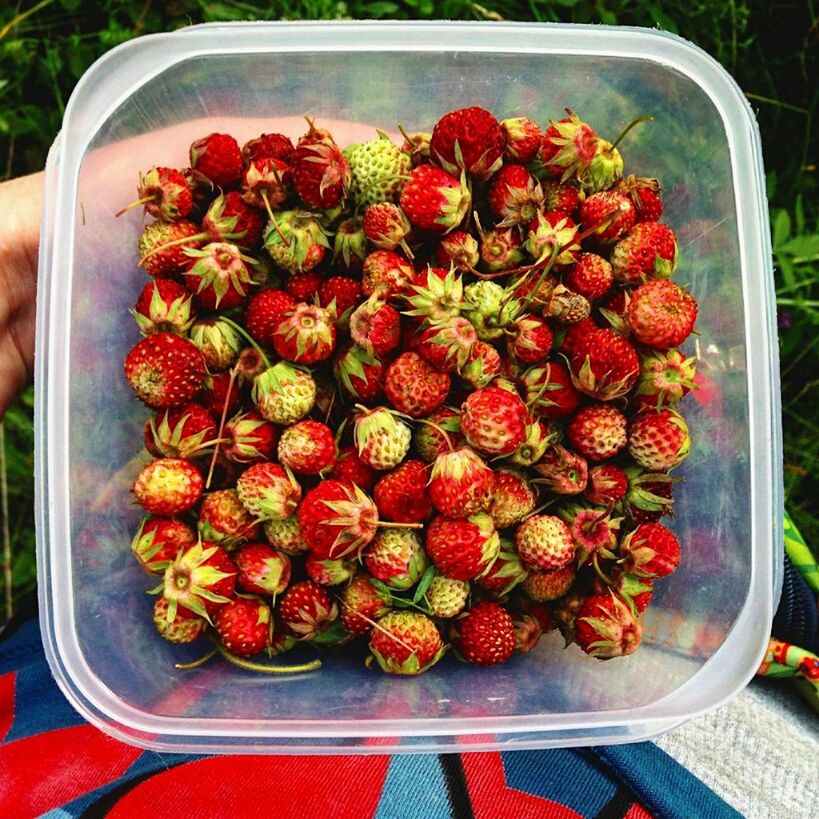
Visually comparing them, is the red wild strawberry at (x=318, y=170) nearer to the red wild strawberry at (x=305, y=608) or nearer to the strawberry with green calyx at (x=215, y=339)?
the strawberry with green calyx at (x=215, y=339)

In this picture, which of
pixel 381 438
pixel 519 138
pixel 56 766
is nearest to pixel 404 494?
pixel 381 438

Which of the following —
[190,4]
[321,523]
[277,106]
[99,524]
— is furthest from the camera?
[190,4]

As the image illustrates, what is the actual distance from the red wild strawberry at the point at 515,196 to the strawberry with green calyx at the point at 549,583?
0.37 metres

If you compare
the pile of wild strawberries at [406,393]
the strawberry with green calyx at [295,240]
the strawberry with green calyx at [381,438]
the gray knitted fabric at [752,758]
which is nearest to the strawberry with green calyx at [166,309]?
the pile of wild strawberries at [406,393]

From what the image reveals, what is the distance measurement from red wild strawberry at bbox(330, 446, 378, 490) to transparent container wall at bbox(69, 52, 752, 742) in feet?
0.72

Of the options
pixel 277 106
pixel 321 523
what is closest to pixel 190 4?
pixel 277 106

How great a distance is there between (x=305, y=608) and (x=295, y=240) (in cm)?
38

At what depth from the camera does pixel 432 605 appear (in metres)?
0.91

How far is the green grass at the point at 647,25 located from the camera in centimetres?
139

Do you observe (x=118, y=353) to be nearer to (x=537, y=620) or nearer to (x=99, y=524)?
(x=99, y=524)

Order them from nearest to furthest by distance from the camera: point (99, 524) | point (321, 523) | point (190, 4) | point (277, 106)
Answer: point (321, 523), point (99, 524), point (277, 106), point (190, 4)

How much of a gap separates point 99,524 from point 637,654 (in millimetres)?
613

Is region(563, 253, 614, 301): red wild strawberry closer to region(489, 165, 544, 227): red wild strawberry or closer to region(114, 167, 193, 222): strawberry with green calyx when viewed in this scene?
region(489, 165, 544, 227): red wild strawberry

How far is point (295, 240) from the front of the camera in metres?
0.92
